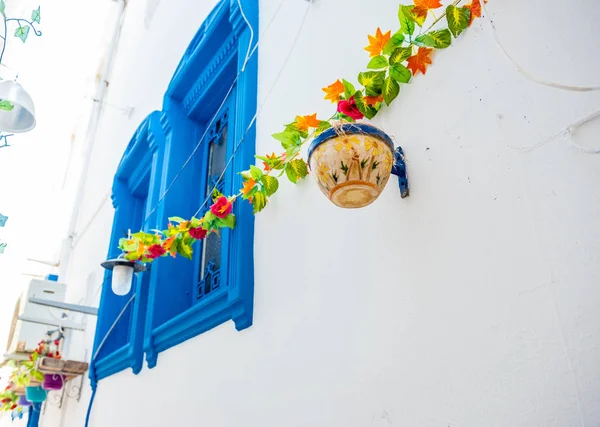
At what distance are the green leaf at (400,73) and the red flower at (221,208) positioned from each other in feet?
2.96

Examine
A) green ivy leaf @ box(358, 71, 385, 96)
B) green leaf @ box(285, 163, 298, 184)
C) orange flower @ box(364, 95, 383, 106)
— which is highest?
green ivy leaf @ box(358, 71, 385, 96)

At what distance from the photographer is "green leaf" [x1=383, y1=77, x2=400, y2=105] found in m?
1.27

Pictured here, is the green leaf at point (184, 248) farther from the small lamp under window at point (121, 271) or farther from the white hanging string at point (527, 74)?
the white hanging string at point (527, 74)

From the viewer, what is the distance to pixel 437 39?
1.16 meters

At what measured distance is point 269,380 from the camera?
61.2 inches

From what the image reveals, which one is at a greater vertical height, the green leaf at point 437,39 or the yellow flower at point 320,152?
the green leaf at point 437,39

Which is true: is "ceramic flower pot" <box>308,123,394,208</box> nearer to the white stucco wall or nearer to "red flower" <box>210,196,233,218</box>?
the white stucco wall

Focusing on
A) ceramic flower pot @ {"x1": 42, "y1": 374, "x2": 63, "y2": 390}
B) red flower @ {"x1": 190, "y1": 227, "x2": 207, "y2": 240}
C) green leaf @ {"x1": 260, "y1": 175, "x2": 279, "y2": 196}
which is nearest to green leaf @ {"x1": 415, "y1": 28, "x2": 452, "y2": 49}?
green leaf @ {"x1": 260, "y1": 175, "x2": 279, "y2": 196}

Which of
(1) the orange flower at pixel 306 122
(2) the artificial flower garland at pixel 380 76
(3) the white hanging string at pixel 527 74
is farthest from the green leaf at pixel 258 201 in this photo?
(3) the white hanging string at pixel 527 74

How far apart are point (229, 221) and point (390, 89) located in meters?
0.93

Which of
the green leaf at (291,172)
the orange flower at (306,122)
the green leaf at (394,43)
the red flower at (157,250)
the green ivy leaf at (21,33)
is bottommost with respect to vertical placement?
the green leaf at (291,172)

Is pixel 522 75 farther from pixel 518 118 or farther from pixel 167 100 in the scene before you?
pixel 167 100

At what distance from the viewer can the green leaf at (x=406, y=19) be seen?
3.76 feet

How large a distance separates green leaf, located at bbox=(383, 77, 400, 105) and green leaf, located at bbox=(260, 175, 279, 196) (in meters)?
0.55
